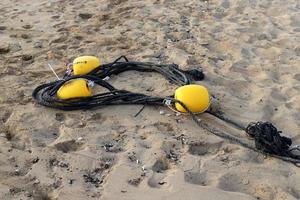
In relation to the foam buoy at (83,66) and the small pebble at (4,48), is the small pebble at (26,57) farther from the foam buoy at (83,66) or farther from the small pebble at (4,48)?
the foam buoy at (83,66)

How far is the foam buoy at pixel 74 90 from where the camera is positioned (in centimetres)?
394

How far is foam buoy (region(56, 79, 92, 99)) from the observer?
3.94 meters

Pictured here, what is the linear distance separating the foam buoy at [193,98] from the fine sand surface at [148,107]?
10cm

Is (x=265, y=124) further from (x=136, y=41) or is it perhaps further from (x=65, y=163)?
(x=136, y=41)

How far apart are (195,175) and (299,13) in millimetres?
3522

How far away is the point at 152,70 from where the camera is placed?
4.56m

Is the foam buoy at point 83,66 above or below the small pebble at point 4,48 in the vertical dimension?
above

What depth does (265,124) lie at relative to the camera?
11.5 feet

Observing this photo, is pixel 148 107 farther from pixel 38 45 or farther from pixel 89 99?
pixel 38 45

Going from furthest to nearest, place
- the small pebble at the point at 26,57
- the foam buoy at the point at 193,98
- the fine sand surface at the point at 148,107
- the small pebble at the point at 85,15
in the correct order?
the small pebble at the point at 85,15 < the small pebble at the point at 26,57 < the foam buoy at the point at 193,98 < the fine sand surface at the point at 148,107

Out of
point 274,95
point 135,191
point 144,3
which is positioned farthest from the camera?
point 144,3

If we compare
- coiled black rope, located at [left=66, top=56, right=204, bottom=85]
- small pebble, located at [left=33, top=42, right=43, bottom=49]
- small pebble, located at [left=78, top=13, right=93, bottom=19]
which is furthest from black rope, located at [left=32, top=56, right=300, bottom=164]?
small pebble, located at [left=78, top=13, right=93, bottom=19]

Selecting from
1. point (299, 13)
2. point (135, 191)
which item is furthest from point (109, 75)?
point (299, 13)

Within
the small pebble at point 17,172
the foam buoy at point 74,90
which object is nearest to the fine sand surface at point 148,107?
the small pebble at point 17,172
